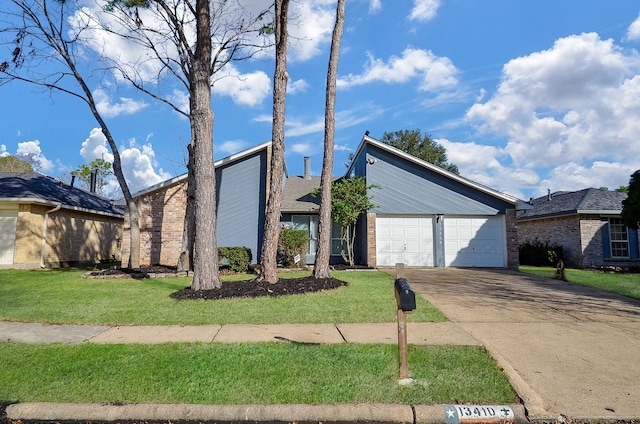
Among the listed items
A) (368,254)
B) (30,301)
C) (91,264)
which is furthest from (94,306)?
(91,264)

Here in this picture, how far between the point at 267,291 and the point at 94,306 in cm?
350

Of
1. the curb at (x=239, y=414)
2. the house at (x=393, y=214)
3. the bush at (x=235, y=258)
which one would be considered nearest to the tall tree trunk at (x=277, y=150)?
the bush at (x=235, y=258)

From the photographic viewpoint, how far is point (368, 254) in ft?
50.2

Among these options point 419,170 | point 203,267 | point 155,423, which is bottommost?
point 155,423

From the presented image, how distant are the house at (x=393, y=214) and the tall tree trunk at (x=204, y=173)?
18.2ft

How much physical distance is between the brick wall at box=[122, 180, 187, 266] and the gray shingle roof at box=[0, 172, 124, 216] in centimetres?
395

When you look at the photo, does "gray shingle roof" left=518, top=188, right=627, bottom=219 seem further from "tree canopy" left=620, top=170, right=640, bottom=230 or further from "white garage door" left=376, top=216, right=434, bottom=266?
"white garage door" left=376, top=216, right=434, bottom=266

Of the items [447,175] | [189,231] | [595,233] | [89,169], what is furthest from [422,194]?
[89,169]

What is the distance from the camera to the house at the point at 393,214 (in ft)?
49.9

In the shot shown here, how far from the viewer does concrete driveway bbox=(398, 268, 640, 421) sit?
3.49 metres

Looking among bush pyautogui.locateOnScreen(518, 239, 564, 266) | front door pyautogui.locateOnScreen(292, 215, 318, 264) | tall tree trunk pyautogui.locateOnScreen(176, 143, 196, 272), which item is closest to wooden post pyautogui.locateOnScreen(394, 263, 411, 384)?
tall tree trunk pyautogui.locateOnScreen(176, 143, 196, 272)

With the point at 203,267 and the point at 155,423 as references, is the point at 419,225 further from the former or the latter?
the point at 155,423

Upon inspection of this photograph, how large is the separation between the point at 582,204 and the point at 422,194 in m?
8.14

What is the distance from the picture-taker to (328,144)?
11.7m
